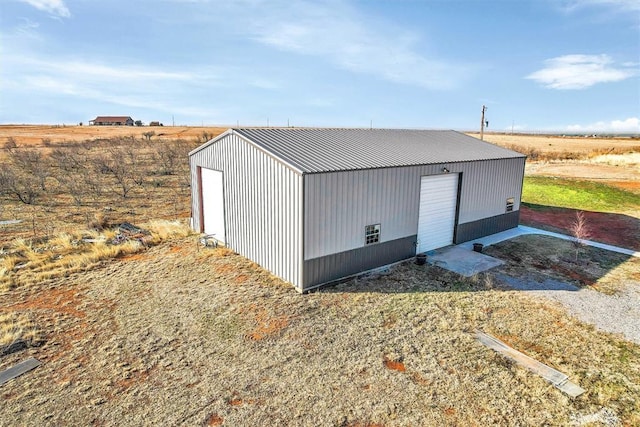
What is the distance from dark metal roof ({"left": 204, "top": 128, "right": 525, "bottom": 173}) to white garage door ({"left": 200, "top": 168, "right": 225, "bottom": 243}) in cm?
215

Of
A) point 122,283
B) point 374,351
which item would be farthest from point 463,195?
point 122,283

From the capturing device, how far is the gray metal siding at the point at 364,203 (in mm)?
8977

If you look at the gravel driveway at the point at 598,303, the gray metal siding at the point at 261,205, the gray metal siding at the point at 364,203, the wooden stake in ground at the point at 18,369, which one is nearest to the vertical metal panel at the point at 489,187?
the gray metal siding at the point at 364,203

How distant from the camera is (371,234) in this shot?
10.2 m

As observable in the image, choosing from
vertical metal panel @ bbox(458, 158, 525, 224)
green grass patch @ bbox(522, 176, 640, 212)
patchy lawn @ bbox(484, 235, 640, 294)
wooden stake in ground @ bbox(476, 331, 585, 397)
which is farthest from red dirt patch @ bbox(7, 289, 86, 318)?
green grass patch @ bbox(522, 176, 640, 212)

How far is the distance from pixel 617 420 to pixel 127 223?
49.0 ft

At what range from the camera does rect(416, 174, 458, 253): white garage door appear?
38.2 ft

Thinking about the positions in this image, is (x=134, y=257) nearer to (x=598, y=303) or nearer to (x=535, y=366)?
(x=535, y=366)

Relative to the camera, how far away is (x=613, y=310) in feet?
27.7

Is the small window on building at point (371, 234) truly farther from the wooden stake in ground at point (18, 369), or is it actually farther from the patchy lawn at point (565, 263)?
the wooden stake in ground at point (18, 369)

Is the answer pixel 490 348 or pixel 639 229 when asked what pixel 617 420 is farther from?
pixel 639 229

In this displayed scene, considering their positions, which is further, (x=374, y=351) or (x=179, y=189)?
(x=179, y=189)

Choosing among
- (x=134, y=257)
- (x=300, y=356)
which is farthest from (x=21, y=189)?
(x=300, y=356)

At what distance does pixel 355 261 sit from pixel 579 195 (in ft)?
60.6
